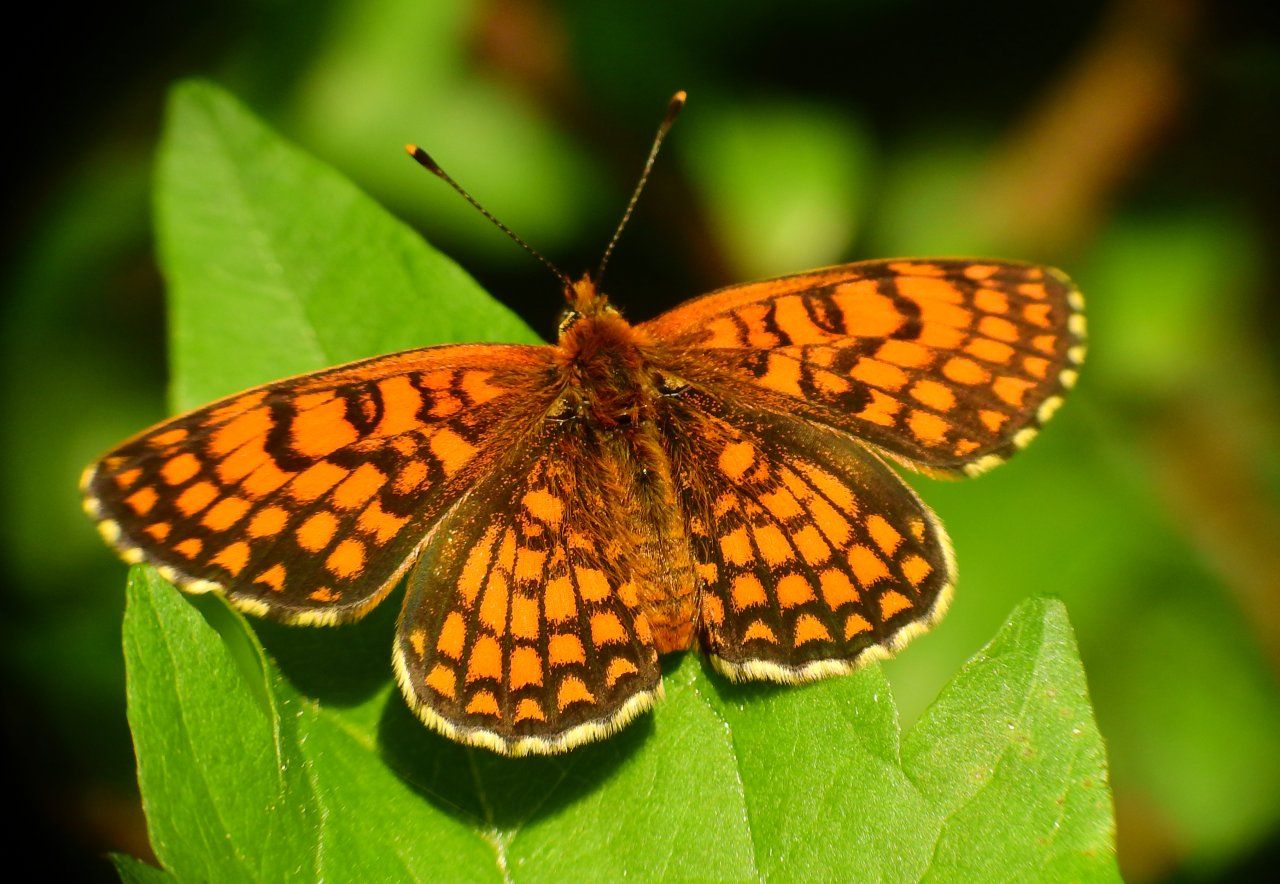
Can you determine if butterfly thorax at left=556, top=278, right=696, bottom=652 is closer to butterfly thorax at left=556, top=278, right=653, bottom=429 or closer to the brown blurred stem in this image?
butterfly thorax at left=556, top=278, right=653, bottom=429

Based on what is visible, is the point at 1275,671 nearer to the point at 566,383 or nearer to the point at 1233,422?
the point at 1233,422

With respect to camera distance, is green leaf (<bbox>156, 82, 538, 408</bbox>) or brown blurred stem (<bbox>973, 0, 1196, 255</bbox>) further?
brown blurred stem (<bbox>973, 0, 1196, 255</bbox>)

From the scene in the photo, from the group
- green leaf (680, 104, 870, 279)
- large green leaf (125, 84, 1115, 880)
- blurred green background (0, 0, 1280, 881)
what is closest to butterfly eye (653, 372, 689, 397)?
large green leaf (125, 84, 1115, 880)

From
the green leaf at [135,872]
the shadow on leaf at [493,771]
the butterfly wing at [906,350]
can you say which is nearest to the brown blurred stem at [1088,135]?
the butterfly wing at [906,350]

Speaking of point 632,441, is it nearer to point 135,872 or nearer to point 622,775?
point 622,775

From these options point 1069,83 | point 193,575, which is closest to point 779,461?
point 193,575

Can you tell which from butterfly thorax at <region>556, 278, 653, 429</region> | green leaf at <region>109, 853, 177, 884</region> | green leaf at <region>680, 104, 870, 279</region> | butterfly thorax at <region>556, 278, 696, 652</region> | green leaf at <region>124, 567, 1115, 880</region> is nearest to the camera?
green leaf at <region>109, 853, 177, 884</region>

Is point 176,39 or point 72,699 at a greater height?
point 176,39

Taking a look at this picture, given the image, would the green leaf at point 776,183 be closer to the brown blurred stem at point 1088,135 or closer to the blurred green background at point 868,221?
the blurred green background at point 868,221
